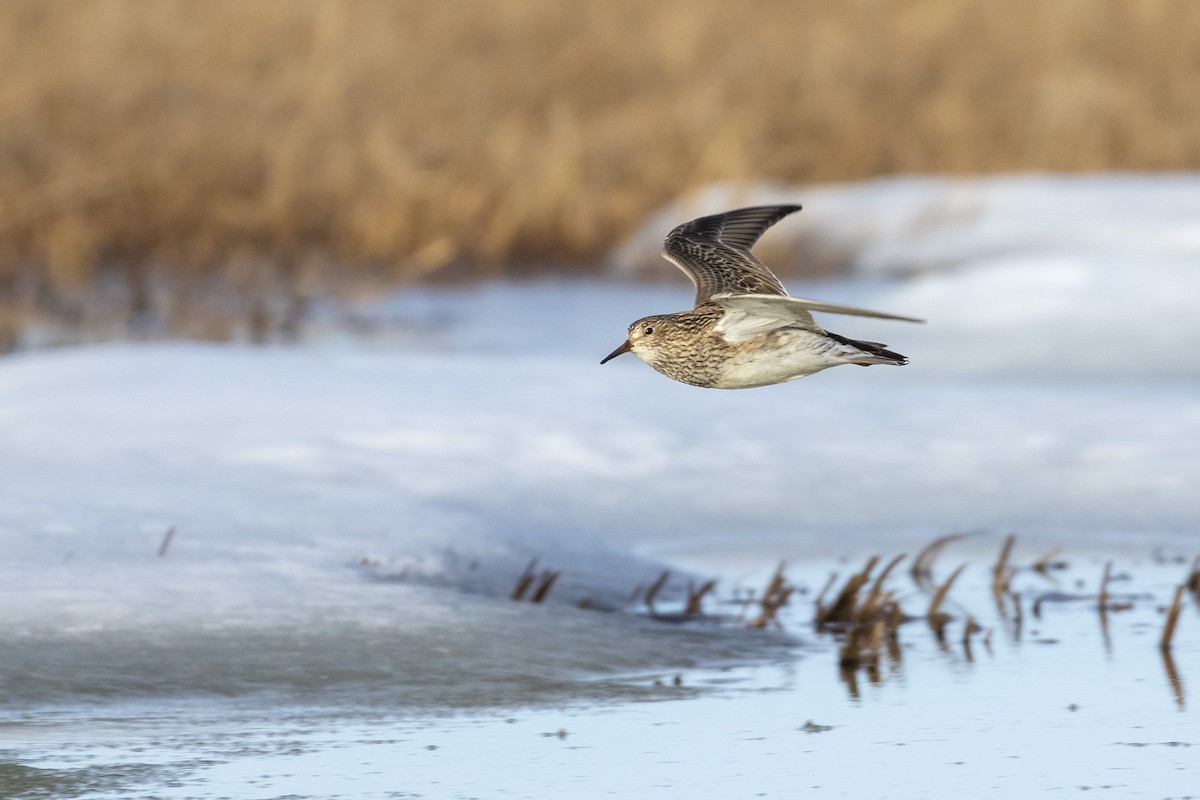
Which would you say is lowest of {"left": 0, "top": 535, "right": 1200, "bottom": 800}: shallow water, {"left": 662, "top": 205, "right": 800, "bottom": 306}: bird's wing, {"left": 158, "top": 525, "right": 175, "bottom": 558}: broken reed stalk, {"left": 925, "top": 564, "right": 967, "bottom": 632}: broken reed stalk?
{"left": 0, "top": 535, "right": 1200, "bottom": 800}: shallow water

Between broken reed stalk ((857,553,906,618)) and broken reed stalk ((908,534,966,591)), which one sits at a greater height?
broken reed stalk ((908,534,966,591))

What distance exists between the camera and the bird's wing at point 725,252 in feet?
16.8

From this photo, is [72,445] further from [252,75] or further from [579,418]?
[252,75]

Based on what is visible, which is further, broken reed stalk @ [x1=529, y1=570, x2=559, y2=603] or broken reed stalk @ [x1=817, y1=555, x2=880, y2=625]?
broken reed stalk @ [x1=529, y1=570, x2=559, y2=603]

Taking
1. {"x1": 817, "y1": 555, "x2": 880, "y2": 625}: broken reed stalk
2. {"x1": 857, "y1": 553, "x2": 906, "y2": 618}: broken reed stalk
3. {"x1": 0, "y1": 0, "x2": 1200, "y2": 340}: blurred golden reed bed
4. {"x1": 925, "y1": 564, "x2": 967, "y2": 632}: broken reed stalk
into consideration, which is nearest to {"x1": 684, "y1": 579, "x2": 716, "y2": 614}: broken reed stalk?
{"x1": 817, "y1": 555, "x2": 880, "y2": 625}: broken reed stalk

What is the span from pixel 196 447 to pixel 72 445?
1.36 ft

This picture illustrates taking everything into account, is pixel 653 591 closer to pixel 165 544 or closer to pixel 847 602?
pixel 847 602

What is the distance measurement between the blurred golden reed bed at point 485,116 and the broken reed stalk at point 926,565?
5313mm

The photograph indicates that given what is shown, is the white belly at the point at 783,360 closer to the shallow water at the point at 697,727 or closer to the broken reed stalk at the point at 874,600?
the shallow water at the point at 697,727

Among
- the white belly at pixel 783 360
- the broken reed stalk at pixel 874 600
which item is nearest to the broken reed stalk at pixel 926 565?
the broken reed stalk at pixel 874 600

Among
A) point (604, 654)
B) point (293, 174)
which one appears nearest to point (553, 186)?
point (293, 174)

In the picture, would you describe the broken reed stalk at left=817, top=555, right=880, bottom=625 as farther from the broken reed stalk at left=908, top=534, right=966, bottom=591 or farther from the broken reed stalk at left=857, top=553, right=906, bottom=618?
the broken reed stalk at left=908, top=534, right=966, bottom=591

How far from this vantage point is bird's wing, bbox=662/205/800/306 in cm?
512

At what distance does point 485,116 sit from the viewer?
1509 cm
